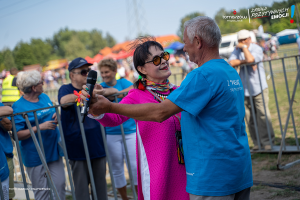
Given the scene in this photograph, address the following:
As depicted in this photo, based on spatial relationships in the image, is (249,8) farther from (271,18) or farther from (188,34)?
(188,34)

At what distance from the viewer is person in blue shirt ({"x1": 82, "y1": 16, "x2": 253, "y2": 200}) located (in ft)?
5.29

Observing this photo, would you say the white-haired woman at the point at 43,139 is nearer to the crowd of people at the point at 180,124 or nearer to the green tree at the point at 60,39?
the crowd of people at the point at 180,124

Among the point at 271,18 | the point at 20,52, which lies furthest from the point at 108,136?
the point at 20,52

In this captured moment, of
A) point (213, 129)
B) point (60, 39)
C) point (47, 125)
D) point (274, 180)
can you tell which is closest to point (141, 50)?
point (213, 129)

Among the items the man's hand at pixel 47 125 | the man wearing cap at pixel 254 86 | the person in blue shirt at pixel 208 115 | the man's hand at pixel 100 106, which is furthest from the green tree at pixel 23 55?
the person in blue shirt at pixel 208 115

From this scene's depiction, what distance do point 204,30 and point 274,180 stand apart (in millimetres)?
3281

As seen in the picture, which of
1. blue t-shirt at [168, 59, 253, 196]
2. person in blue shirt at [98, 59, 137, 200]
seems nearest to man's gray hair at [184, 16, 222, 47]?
blue t-shirt at [168, 59, 253, 196]

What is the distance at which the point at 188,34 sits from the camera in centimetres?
175

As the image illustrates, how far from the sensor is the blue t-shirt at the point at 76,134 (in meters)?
3.35

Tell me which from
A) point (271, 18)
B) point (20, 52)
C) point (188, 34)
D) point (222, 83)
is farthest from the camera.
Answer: point (20, 52)

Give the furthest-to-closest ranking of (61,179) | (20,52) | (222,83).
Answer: (20,52) → (61,179) → (222,83)

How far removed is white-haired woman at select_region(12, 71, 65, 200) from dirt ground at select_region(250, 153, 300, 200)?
2.62 m

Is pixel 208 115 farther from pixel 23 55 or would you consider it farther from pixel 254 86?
pixel 23 55

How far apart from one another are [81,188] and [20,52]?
90466mm
